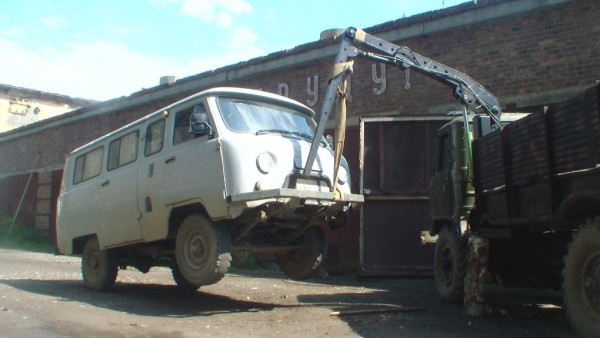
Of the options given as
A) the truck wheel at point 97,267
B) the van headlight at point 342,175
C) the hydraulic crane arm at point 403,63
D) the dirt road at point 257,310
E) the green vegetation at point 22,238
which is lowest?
the dirt road at point 257,310

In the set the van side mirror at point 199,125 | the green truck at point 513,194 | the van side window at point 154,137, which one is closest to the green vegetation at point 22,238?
the van side window at point 154,137

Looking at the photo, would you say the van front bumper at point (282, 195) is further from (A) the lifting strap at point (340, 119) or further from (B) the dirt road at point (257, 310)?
(B) the dirt road at point (257, 310)

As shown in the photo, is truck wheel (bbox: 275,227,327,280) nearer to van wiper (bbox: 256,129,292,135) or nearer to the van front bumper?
the van front bumper

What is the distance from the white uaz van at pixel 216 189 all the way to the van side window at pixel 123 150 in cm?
2

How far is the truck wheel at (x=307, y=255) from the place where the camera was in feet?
26.3

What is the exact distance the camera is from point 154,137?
8.41 m

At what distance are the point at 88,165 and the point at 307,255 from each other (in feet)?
14.1

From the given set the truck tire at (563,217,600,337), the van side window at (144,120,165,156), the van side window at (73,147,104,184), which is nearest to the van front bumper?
the van side window at (144,120,165,156)

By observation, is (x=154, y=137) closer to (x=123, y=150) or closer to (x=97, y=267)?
(x=123, y=150)

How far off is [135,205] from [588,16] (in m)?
8.03

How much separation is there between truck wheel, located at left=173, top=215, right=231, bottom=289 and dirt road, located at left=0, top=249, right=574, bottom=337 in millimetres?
521

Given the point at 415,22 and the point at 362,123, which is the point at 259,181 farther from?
the point at 415,22

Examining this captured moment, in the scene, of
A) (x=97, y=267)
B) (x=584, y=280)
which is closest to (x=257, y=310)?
(x=97, y=267)

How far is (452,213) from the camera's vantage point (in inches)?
345
